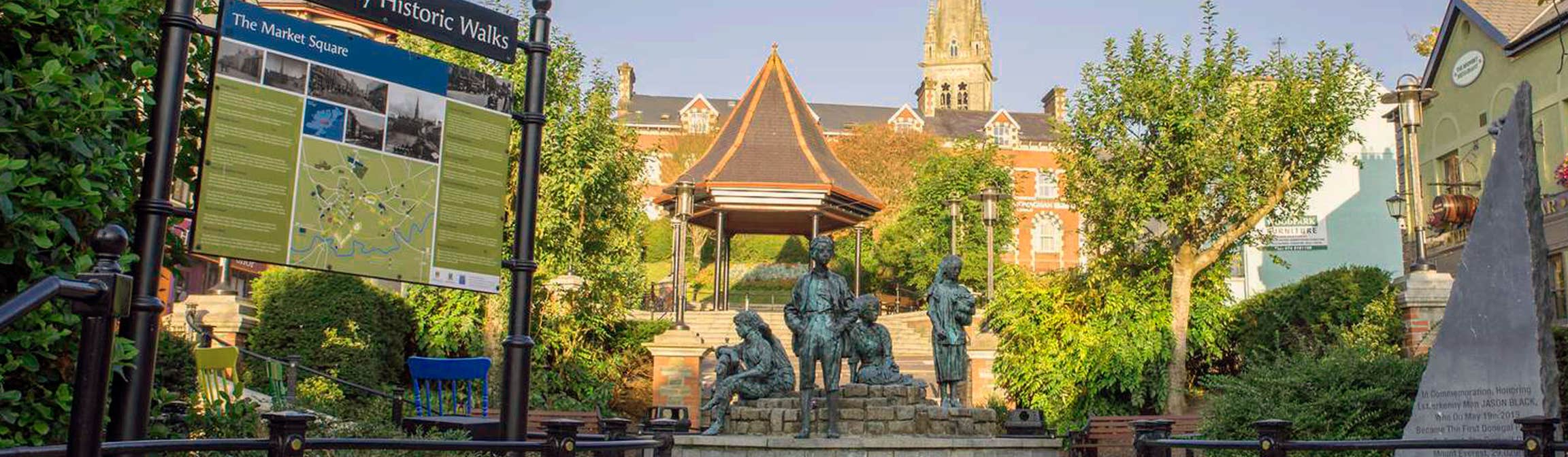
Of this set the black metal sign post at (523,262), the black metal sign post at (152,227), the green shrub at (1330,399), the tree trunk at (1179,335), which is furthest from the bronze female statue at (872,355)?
the black metal sign post at (152,227)

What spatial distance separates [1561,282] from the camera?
860 inches

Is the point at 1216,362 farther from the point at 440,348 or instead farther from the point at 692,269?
the point at 692,269

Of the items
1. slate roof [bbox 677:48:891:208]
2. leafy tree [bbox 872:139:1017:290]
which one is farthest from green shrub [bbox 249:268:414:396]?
leafy tree [bbox 872:139:1017:290]

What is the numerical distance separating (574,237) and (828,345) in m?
10.4

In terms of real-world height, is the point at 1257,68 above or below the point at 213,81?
above

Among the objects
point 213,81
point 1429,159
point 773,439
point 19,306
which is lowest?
point 773,439

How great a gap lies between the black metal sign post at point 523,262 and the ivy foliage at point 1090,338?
12965mm

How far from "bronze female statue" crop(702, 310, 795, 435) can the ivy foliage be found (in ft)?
22.6

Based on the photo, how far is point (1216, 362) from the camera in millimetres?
22031

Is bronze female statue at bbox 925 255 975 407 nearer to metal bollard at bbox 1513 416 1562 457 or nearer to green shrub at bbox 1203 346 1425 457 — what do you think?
green shrub at bbox 1203 346 1425 457

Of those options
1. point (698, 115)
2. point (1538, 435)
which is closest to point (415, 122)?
point (1538, 435)

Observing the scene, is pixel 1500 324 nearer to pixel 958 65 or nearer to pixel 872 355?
pixel 872 355

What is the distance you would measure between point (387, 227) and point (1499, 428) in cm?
700

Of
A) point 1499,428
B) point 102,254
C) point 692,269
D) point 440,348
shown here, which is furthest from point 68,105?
point 692,269
